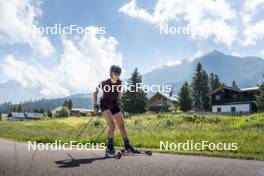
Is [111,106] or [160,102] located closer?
[111,106]

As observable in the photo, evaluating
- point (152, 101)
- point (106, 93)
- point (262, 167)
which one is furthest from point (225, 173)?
point (152, 101)

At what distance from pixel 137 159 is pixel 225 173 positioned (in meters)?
2.30

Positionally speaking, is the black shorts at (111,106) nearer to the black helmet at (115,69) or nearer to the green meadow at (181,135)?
the black helmet at (115,69)

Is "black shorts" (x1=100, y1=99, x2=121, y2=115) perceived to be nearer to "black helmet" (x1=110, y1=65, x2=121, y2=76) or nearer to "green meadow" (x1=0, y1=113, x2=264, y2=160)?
"black helmet" (x1=110, y1=65, x2=121, y2=76)

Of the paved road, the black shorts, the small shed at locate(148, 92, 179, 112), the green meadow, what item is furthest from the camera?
the small shed at locate(148, 92, 179, 112)

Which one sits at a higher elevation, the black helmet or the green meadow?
the black helmet

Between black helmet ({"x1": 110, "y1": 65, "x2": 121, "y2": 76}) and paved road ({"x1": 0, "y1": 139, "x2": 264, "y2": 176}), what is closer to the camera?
paved road ({"x1": 0, "y1": 139, "x2": 264, "y2": 176})

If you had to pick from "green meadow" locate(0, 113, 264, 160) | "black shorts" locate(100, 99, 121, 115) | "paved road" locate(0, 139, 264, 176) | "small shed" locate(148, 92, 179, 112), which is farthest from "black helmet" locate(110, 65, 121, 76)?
"small shed" locate(148, 92, 179, 112)

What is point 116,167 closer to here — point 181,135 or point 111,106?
point 111,106

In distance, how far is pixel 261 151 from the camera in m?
10.5

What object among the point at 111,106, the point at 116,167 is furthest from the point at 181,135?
the point at 116,167

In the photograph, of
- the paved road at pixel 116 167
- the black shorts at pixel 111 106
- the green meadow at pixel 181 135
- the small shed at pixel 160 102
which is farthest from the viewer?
the small shed at pixel 160 102

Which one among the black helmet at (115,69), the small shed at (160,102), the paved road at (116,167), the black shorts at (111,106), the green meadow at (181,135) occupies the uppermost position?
the small shed at (160,102)

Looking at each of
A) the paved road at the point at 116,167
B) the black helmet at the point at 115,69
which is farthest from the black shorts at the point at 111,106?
the paved road at the point at 116,167
